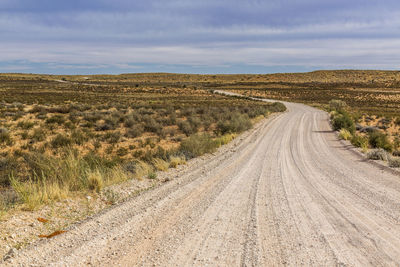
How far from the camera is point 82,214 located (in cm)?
581

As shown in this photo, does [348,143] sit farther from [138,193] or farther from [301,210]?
[138,193]

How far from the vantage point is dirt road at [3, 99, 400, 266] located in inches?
166

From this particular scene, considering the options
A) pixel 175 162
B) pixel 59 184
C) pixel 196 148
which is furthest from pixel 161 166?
pixel 59 184

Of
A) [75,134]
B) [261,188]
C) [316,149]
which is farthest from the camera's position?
[75,134]

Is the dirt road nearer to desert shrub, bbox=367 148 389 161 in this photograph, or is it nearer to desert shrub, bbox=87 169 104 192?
desert shrub, bbox=87 169 104 192

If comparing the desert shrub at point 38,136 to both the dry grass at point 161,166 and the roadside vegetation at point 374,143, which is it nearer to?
the dry grass at point 161,166

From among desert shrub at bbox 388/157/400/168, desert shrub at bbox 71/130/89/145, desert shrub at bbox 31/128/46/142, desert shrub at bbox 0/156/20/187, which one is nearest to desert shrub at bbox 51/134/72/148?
desert shrub at bbox 71/130/89/145

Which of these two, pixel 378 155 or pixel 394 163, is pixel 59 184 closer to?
pixel 394 163

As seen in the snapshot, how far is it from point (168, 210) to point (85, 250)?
2130mm

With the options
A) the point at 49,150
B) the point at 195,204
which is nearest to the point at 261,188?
the point at 195,204

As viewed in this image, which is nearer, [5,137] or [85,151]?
[85,151]

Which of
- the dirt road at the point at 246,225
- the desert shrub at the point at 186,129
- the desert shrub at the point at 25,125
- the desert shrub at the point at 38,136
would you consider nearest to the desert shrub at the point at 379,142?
the dirt road at the point at 246,225

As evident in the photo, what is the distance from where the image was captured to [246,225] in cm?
537

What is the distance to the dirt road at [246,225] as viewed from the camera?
4207 millimetres
